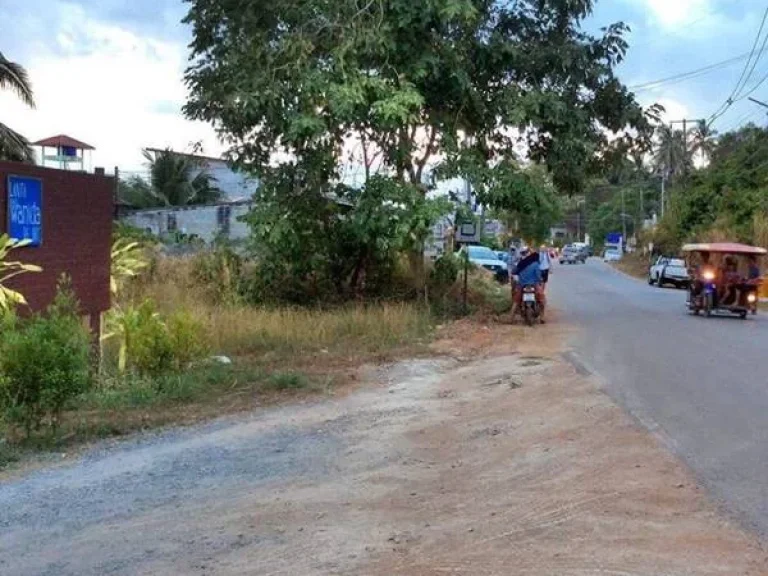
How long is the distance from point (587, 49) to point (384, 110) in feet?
22.2

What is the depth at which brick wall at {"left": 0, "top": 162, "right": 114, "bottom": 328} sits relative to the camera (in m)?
10.4

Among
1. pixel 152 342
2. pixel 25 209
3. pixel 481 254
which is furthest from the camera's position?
pixel 481 254

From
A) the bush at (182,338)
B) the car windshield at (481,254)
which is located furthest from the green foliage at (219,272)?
the car windshield at (481,254)

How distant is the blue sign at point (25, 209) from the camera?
10125 mm

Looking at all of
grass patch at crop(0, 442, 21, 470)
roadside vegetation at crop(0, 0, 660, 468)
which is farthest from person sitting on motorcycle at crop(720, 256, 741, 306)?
grass patch at crop(0, 442, 21, 470)

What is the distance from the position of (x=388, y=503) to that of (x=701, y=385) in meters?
7.05

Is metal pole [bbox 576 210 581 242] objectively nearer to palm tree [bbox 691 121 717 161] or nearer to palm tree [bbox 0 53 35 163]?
palm tree [bbox 691 121 717 161]

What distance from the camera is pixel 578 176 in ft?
72.5

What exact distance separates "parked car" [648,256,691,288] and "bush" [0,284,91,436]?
140ft

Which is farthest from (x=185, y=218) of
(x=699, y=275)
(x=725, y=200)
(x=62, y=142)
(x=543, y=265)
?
(x=725, y=200)

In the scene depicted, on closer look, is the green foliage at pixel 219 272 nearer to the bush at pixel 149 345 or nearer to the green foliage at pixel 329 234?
the green foliage at pixel 329 234

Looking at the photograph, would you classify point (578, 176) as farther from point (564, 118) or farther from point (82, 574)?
point (82, 574)

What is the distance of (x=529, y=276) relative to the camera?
21078 mm

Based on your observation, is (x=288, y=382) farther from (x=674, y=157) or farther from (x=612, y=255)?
(x=612, y=255)
